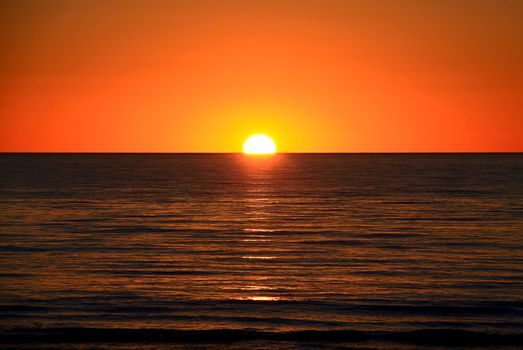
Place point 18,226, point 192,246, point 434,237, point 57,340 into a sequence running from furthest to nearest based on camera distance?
1. point 18,226
2. point 434,237
3. point 192,246
4. point 57,340

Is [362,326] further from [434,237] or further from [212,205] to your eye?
[212,205]

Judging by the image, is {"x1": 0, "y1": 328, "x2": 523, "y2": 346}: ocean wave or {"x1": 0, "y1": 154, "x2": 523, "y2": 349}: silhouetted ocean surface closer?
{"x1": 0, "y1": 328, "x2": 523, "y2": 346}: ocean wave

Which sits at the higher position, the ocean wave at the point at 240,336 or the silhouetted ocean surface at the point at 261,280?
the silhouetted ocean surface at the point at 261,280

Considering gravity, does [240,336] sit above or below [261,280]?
below

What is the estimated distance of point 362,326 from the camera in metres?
18.0

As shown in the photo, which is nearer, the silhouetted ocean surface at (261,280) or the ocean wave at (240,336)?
the ocean wave at (240,336)

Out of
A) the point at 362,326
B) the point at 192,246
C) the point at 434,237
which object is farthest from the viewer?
the point at 434,237

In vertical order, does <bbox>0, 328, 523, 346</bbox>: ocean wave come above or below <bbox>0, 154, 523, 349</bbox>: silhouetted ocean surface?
below

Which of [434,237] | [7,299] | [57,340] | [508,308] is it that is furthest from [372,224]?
[57,340]

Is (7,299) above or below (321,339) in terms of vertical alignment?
above

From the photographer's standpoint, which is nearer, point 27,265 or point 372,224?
point 27,265

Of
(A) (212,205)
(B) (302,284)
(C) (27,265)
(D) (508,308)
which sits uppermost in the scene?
(A) (212,205)

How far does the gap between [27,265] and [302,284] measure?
437 inches

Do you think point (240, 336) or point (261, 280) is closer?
point (240, 336)
